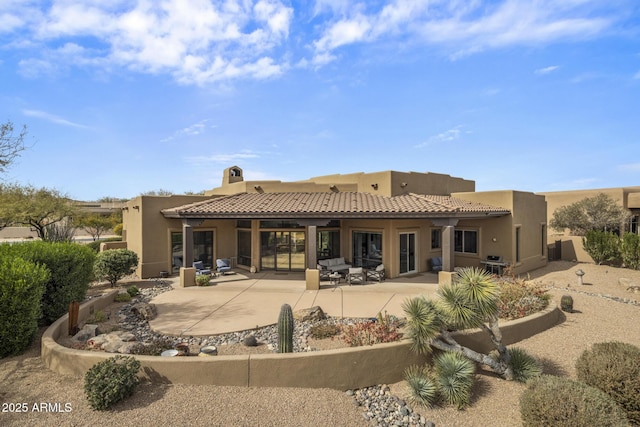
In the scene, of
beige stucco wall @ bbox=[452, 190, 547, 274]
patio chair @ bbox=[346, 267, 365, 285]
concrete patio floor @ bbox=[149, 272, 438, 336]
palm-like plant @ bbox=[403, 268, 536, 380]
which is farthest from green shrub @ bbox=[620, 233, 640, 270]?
palm-like plant @ bbox=[403, 268, 536, 380]

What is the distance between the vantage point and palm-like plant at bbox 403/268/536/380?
6.66 meters

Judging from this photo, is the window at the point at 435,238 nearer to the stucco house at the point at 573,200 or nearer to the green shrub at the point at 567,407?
the stucco house at the point at 573,200

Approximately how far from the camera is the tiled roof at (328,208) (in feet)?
45.9

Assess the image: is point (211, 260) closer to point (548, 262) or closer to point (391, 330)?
point (391, 330)

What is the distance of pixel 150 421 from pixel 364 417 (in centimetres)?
376

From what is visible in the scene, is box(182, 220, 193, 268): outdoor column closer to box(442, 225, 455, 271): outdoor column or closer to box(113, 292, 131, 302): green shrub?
box(113, 292, 131, 302): green shrub

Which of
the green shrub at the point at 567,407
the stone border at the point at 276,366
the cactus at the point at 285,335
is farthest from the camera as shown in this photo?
the cactus at the point at 285,335

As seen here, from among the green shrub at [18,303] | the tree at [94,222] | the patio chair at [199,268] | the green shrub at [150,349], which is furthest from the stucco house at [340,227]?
the tree at [94,222]

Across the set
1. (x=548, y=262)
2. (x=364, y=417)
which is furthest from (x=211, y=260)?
(x=548, y=262)

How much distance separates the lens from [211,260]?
1820cm

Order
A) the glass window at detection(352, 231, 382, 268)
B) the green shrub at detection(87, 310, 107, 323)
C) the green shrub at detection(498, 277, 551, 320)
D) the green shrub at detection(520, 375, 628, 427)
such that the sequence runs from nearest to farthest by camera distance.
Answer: the green shrub at detection(520, 375, 628, 427) → the green shrub at detection(498, 277, 551, 320) → the green shrub at detection(87, 310, 107, 323) → the glass window at detection(352, 231, 382, 268)

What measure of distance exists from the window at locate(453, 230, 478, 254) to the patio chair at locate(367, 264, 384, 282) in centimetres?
637

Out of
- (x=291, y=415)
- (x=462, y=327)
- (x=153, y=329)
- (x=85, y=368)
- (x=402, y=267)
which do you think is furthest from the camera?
(x=402, y=267)

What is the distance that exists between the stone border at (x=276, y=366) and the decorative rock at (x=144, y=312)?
301cm
